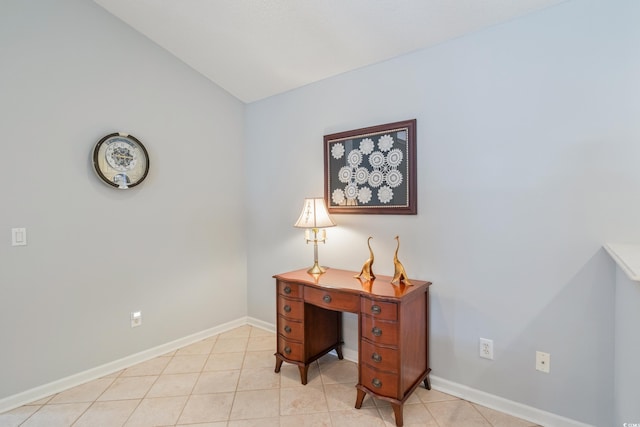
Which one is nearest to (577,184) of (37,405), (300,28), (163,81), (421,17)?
(421,17)

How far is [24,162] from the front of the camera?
2029mm

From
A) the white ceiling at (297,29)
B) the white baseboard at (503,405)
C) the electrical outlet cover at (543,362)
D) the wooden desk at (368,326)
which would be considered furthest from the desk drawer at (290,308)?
the white ceiling at (297,29)

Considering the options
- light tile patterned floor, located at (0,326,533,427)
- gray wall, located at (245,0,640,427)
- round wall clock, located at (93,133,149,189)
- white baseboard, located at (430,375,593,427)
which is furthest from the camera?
round wall clock, located at (93,133,149,189)

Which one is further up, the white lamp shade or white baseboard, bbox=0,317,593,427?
the white lamp shade

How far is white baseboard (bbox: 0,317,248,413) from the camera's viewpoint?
1981 mm

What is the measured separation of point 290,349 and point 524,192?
6.01ft

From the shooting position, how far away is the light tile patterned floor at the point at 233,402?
1.81 metres

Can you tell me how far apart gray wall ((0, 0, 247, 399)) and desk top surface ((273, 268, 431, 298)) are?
46.2 inches

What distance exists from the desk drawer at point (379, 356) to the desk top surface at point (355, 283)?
0.31m

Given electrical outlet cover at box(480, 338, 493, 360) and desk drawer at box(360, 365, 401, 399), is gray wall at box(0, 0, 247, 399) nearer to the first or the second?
desk drawer at box(360, 365, 401, 399)

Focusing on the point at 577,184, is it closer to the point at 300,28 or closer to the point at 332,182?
the point at 332,182

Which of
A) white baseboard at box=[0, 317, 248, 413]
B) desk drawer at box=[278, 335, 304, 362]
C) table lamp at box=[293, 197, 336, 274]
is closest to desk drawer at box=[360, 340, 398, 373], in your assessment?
desk drawer at box=[278, 335, 304, 362]

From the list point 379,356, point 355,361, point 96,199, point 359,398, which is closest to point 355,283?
point 379,356

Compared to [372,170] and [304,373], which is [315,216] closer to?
[372,170]
